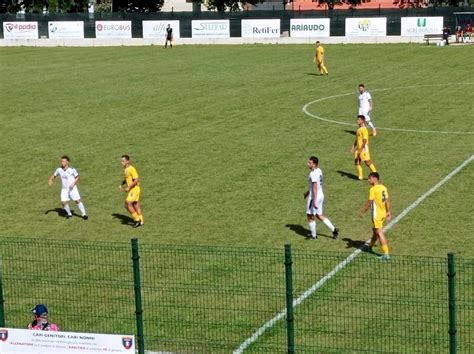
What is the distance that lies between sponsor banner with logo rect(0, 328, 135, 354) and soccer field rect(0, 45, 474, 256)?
8.55 m

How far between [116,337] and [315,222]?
10321 mm

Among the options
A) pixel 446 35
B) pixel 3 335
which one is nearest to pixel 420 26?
pixel 446 35

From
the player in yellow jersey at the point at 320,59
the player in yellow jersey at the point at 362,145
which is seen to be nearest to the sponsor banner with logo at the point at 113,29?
the player in yellow jersey at the point at 320,59

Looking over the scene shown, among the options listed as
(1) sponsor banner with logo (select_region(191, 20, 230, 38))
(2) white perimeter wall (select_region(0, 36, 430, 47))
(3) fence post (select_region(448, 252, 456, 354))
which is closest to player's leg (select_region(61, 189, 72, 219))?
(3) fence post (select_region(448, 252, 456, 354))

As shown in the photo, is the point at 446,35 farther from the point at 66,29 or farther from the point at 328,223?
the point at 328,223

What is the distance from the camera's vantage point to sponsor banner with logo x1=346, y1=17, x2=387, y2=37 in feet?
253

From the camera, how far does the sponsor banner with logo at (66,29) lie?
84806 millimetres

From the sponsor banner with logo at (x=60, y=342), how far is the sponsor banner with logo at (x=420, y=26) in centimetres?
6571

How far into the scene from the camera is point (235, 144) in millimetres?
35438

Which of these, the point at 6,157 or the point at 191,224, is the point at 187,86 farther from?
the point at 191,224

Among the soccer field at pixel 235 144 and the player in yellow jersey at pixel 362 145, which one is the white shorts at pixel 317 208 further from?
the player in yellow jersey at pixel 362 145

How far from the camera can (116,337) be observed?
1409 centimetres

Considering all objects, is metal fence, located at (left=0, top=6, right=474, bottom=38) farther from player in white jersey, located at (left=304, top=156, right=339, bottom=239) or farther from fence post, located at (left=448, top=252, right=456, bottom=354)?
fence post, located at (left=448, top=252, right=456, bottom=354)

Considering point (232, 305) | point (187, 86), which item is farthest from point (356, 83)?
point (232, 305)
